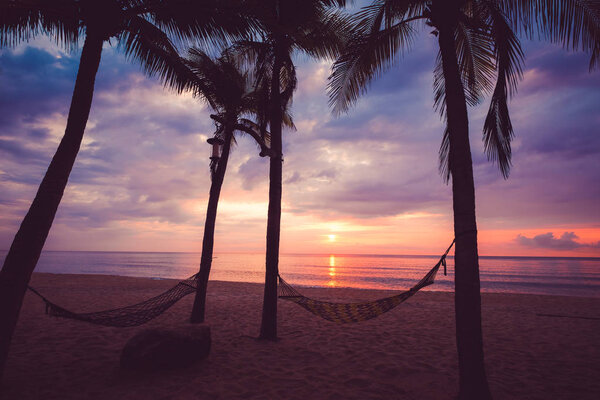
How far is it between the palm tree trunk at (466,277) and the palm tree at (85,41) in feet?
9.80

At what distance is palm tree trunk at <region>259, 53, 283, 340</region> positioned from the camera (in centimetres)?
497

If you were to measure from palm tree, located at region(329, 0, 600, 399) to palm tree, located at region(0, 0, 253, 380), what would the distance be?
65.1 inches

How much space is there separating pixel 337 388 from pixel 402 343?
210 centimetres

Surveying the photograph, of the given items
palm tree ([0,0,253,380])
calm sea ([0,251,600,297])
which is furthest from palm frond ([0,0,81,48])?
calm sea ([0,251,600,297])

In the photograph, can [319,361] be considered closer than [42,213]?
No

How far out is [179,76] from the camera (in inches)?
178

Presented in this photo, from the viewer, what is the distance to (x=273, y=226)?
16.4 feet

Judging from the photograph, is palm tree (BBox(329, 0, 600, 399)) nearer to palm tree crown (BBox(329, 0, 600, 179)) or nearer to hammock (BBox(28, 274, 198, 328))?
palm tree crown (BBox(329, 0, 600, 179))

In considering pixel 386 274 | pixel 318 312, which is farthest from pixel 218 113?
pixel 386 274

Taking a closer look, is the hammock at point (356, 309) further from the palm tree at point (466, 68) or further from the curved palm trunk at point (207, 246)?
the curved palm trunk at point (207, 246)

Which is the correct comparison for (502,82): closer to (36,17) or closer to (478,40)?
(478,40)

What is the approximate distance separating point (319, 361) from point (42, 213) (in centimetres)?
371

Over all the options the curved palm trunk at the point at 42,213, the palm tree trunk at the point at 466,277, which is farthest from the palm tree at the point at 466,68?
the curved palm trunk at the point at 42,213

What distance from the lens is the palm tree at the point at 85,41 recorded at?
2799 mm
